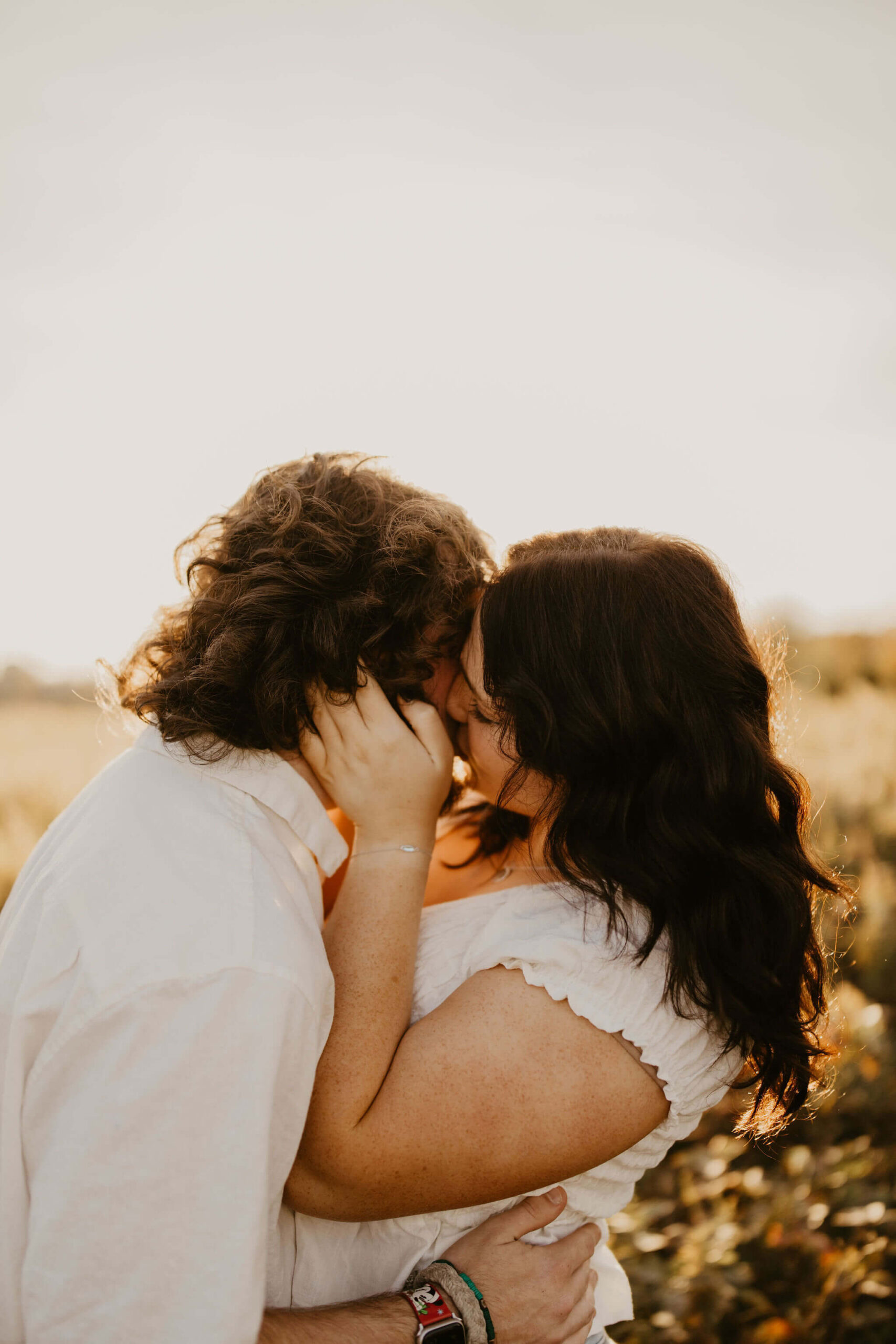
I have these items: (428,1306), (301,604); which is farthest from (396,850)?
(428,1306)

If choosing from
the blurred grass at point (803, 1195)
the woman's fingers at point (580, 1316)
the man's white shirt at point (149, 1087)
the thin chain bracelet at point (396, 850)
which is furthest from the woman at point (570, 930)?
the blurred grass at point (803, 1195)

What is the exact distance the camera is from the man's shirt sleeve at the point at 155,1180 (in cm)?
134

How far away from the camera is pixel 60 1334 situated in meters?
1.36

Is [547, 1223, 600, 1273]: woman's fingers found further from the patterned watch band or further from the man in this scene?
the patterned watch band

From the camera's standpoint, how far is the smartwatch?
5.35 ft

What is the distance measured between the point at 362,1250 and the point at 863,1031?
275 cm

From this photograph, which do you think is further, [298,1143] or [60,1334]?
[298,1143]

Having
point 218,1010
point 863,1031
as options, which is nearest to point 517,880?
point 218,1010

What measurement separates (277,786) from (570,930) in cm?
68

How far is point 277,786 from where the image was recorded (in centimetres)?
184

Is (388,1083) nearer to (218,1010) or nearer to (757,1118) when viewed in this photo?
(218,1010)

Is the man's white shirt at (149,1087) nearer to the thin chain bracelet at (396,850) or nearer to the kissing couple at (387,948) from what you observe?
the kissing couple at (387,948)

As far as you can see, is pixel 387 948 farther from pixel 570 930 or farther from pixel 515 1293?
pixel 515 1293

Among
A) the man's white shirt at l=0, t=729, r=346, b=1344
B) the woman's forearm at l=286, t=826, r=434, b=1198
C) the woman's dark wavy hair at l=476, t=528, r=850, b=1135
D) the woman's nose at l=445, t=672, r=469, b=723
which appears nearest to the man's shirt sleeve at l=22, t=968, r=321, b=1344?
the man's white shirt at l=0, t=729, r=346, b=1344
